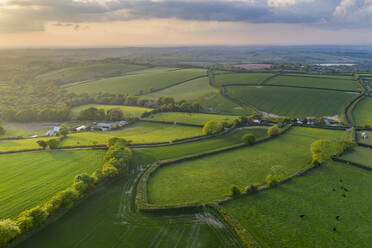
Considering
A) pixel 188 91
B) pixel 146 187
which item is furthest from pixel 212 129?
pixel 188 91

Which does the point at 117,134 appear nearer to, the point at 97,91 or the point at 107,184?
the point at 107,184

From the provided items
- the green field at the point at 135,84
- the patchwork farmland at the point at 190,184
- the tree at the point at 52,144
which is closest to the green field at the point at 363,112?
the patchwork farmland at the point at 190,184

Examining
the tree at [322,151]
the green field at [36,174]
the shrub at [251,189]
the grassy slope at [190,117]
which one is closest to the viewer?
the green field at [36,174]

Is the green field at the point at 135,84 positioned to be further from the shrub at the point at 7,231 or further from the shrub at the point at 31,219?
the shrub at the point at 7,231

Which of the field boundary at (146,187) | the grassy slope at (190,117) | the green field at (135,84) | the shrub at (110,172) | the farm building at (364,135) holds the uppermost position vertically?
the green field at (135,84)

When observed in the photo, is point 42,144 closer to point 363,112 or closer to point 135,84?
point 135,84

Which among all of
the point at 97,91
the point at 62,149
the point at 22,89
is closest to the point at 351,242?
the point at 62,149

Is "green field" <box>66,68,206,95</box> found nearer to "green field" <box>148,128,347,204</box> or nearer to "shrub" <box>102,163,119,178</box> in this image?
"green field" <box>148,128,347,204</box>
